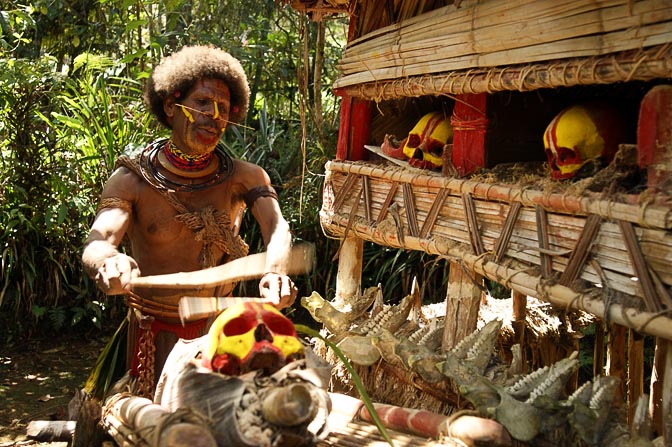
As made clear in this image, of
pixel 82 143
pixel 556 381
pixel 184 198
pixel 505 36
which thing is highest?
pixel 505 36

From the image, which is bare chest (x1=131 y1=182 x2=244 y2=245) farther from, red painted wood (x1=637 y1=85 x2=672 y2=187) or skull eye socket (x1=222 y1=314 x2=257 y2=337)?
red painted wood (x1=637 y1=85 x2=672 y2=187)

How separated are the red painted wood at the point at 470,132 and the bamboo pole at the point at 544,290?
49cm

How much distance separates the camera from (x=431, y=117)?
5.47m

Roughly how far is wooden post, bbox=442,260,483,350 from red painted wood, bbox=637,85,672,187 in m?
1.64

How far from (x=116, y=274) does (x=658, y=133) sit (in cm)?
232

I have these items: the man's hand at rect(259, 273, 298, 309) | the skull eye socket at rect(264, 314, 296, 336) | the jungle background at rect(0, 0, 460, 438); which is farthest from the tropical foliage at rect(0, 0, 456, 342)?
the skull eye socket at rect(264, 314, 296, 336)

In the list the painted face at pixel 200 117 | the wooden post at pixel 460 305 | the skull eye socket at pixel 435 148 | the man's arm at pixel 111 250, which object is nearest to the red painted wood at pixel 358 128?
the skull eye socket at pixel 435 148

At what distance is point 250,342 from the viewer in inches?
110

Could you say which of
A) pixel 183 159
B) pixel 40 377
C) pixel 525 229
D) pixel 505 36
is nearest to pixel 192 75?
→ pixel 183 159

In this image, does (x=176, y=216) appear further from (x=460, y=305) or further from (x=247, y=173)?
(x=460, y=305)

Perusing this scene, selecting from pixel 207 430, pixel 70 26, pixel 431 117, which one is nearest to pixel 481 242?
pixel 431 117

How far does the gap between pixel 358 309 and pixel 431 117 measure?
60.6 inches

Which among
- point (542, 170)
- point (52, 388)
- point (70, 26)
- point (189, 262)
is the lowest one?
point (52, 388)

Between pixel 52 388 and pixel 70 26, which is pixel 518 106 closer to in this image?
pixel 52 388
